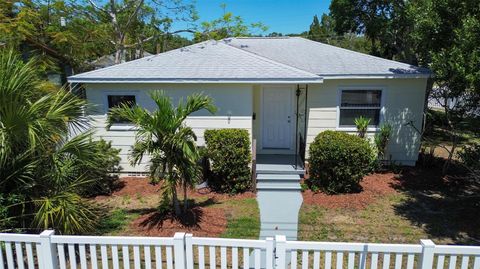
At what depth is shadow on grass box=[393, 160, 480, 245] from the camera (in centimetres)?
680

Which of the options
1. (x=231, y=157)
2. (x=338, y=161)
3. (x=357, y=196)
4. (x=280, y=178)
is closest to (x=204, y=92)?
(x=231, y=157)

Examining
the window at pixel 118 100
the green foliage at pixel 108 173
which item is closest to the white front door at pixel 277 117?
the window at pixel 118 100

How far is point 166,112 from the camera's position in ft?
20.6

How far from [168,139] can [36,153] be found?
214 cm

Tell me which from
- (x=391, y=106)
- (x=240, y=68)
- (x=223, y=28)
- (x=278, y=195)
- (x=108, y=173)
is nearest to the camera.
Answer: (x=278, y=195)

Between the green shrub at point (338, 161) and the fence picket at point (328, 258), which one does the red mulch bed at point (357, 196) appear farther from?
the fence picket at point (328, 258)

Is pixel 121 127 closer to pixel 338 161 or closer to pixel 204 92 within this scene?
pixel 204 92

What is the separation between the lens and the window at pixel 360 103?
416 inches

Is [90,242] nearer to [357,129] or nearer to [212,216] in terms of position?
[212,216]

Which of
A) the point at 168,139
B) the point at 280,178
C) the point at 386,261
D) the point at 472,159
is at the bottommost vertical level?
the point at 280,178

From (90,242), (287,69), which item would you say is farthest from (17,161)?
(287,69)

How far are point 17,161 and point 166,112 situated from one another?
97.1 inches

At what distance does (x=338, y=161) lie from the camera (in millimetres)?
8492

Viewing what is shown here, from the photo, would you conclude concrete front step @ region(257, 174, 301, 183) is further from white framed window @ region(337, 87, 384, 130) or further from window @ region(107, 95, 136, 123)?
window @ region(107, 95, 136, 123)
